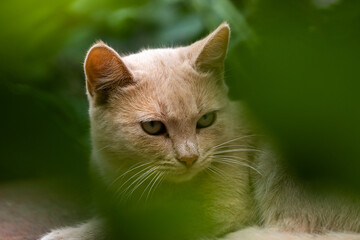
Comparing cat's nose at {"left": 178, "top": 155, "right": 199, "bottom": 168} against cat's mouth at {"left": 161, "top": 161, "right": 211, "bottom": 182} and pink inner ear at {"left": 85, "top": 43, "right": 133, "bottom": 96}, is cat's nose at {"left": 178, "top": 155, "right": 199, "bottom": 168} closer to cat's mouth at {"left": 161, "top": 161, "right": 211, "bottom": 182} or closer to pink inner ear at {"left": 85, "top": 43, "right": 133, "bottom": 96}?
cat's mouth at {"left": 161, "top": 161, "right": 211, "bottom": 182}

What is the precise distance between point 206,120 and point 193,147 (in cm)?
28

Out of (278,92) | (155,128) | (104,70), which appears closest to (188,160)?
(155,128)

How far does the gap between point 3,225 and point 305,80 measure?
229cm

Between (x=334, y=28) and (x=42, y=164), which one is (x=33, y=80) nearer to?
(x=42, y=164)

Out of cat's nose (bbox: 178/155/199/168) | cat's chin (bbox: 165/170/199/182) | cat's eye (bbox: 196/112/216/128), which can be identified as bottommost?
cat's chin (bbox: 165/170/199/182)

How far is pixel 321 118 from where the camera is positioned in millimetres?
365

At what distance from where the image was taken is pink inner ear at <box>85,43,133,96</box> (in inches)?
81.9

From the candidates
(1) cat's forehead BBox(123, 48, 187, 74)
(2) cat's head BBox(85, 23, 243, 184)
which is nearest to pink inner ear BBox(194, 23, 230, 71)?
(2) cat's head BBox(85, 23, 243, 184)

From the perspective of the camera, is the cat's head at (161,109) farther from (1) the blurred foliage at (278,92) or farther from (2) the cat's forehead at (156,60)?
(1) the blurred foliage at (278,92)

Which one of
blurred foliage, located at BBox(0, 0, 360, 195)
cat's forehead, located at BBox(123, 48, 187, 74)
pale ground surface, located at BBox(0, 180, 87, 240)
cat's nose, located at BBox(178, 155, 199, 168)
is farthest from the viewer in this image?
cat's forehead, located at BBox(123, 48, 187, 74)

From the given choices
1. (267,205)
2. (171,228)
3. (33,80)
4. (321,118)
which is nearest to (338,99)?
(321,118)

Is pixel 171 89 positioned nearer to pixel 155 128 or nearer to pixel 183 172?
pixel 155 128

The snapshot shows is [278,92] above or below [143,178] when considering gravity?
below

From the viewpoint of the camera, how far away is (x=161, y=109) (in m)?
2.15
